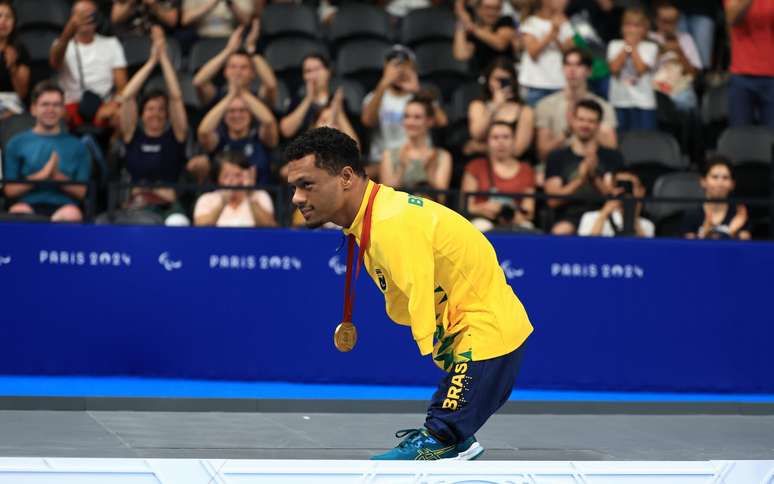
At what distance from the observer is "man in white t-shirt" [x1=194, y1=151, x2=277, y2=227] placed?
11258mm

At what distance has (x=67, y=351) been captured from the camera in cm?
1085

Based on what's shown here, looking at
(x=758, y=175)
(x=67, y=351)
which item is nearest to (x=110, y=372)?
(x=67, y=351)

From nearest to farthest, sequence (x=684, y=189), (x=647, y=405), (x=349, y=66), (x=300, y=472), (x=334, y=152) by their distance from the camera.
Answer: (x=300, y=472)
(x=334, y=152)
(x=647, y=405)
(x=684, y=189)
(x=349, y=66)

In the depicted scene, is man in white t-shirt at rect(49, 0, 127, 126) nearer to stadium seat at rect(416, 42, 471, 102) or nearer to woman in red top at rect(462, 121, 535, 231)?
stadium seat at rect(416, 42, 471, 102)

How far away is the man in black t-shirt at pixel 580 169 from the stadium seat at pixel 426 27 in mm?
2133

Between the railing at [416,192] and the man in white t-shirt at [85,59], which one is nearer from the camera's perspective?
the railing at [416,192]

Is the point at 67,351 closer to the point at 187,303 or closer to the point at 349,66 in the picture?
the point at 187,303

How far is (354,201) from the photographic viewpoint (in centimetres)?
637

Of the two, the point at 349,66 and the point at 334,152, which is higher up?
the point at 349,66

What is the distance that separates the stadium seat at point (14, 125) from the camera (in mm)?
11602

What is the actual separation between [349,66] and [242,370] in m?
3.59

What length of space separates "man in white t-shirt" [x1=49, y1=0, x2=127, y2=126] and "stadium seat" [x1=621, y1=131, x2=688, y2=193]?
4.33 meters

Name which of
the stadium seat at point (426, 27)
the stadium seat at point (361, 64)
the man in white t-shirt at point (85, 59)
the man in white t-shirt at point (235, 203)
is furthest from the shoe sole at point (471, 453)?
the stadium seat at point (426, 27)

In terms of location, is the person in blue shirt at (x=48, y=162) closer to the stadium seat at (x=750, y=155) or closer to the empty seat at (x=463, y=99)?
the empty seat at (x=463, y=99)
